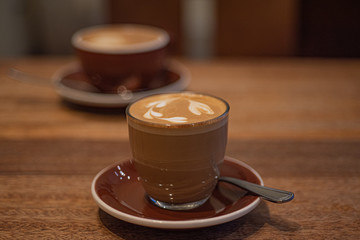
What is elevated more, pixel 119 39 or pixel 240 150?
pixel 119 39

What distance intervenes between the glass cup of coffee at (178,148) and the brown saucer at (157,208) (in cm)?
2

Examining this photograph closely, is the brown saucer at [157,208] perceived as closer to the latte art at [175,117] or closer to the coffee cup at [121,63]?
the latte art at [175,117]

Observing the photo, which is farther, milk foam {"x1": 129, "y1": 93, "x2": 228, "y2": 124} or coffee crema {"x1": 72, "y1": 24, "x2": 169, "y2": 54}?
coffee crema {"x1": 72, "y1": 24, "x2": 169, "y2": 54}

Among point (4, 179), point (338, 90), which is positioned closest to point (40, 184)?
point (4, 179)

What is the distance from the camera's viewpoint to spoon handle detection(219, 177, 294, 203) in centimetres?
49

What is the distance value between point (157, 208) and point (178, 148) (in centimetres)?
8

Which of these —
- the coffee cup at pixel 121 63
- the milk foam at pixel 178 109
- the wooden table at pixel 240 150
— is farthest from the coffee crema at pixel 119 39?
the milk foam at pixel 178 109

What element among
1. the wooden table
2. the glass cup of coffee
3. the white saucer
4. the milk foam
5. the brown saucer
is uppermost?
the milk foam

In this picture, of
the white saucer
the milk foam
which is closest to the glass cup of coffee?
the milk foam

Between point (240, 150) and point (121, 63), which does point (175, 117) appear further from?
point (121, 63)

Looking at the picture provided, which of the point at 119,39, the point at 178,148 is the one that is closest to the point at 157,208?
the point at 178,148

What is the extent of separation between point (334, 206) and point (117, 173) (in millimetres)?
270

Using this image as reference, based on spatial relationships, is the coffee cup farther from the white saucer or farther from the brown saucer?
the brown saucer

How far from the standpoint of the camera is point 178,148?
0.49m
